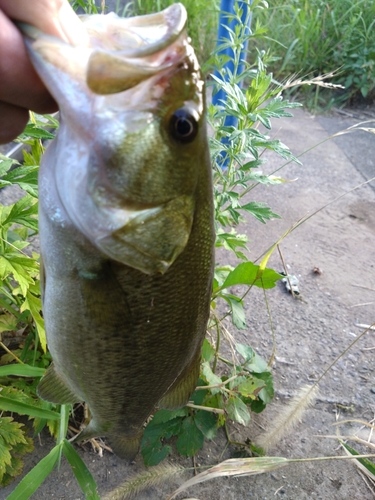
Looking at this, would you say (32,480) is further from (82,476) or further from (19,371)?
(19,371)

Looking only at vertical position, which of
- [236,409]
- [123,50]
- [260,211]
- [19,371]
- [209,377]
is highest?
[123,50]

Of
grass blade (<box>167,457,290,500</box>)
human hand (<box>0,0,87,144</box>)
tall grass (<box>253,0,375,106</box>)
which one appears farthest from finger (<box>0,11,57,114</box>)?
tall grass (<box>253,0,375,106</box>)

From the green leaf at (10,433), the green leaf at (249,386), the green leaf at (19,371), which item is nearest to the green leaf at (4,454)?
the green leaf at (10,433)

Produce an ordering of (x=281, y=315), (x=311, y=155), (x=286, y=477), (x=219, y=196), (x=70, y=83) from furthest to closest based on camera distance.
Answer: (x=311, y=155) → (x=281, y=315) → (x=286, y=477) → (x=219, y=196) → (x=70, y=83)

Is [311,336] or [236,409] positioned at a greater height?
[236,409]

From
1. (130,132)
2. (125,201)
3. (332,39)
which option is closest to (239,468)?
A: (125,201)

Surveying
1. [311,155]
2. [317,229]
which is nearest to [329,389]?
[317,229]

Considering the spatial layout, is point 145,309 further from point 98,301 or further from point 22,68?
point 22,68
